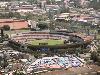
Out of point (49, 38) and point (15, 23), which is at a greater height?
point (15, 23)

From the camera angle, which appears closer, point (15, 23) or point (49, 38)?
point (49, 38)

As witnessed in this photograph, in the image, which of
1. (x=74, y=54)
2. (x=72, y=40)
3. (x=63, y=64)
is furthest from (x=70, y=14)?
(x=63, y=64)

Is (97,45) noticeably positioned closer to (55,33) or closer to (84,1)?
(55,33)

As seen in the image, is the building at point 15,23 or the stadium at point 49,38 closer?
the stadium at point 49,38

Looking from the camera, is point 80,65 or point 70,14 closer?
point 80,65

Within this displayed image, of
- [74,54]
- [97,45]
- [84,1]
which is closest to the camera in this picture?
[74,54]

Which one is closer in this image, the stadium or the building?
the stadium

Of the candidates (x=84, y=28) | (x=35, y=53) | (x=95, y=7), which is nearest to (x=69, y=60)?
(x=35, y=53)

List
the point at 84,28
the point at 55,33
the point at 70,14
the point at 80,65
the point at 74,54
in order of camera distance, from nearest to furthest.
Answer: the point at 80,65 → the point at 74,54 → the point at 55,33 → the point at 84,28 → the point at 70,14

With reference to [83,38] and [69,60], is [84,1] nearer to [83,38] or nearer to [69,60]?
[83,38]
